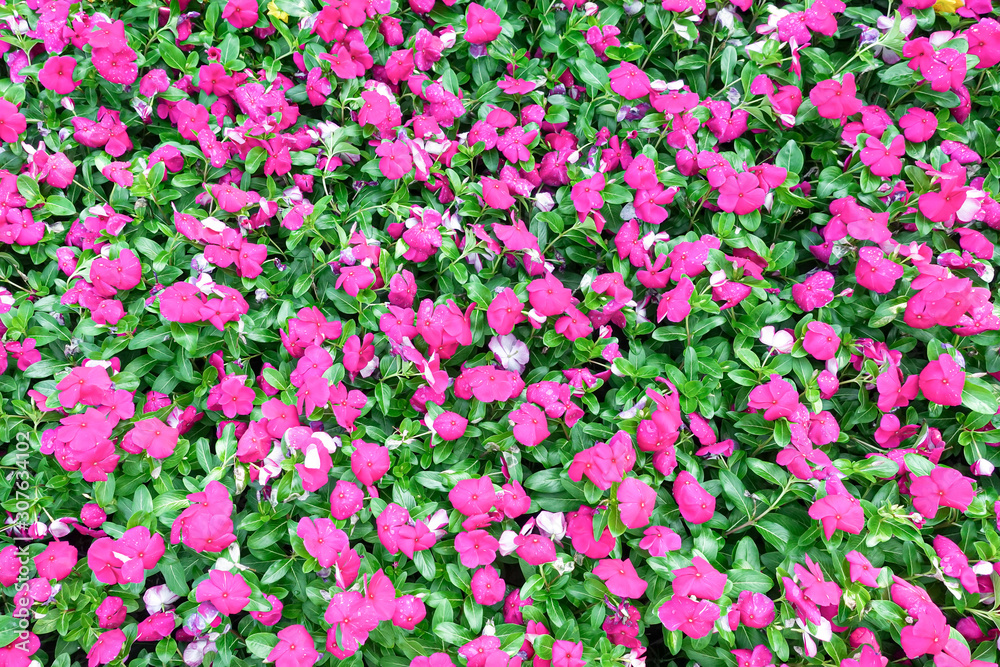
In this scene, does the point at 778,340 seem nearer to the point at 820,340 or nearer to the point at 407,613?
the point at 820,340

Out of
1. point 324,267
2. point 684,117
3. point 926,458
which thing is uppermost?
point 684,117

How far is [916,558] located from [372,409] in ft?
4.51

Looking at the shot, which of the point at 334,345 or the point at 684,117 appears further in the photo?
the point at 684,117

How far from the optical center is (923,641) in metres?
1.38

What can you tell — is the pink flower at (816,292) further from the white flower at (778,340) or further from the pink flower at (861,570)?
the pink flower at (861,570)

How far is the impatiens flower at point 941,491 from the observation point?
1.47 metres

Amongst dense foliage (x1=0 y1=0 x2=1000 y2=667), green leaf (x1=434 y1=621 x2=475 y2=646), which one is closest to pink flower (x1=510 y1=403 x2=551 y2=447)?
dense foliage (x1=0 y1=0 x2=1000 y2=667)

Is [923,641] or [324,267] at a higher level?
[324,267]

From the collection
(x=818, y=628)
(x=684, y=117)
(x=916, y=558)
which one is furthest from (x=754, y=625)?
(x=684, y=117)

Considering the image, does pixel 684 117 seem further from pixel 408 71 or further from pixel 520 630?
pixel 520 630

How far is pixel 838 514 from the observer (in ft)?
4.65

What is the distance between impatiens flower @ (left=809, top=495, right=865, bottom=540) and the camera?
1418 mm

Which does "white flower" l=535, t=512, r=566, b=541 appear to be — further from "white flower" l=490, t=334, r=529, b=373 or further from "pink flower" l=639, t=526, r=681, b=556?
"white flower" l=490, t=334, r=529, b=373

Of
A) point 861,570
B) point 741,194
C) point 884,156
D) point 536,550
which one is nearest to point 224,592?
point 536,550
